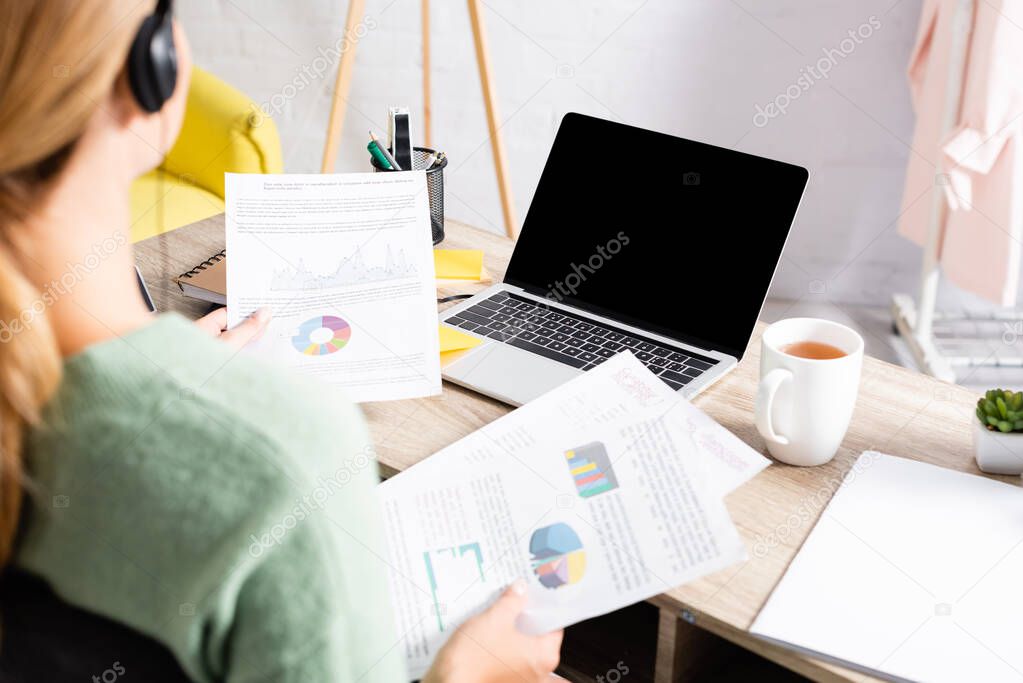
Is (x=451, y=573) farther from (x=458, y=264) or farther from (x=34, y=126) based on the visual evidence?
(x=458, y=264)

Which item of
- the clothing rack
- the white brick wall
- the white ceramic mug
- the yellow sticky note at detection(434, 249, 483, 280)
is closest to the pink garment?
the clothing rack

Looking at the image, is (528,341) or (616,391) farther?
(528,341)

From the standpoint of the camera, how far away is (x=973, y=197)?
84.2 inches

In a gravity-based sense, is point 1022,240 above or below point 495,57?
below

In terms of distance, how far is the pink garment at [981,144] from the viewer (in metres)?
1.99

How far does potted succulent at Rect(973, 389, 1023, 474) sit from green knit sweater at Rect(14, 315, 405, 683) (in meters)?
0.64

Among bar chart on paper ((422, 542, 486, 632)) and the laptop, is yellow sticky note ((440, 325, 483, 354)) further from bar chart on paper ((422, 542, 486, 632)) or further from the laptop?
bar chart on paper ((422, 542, 486, 632))

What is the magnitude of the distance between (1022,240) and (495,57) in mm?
1467

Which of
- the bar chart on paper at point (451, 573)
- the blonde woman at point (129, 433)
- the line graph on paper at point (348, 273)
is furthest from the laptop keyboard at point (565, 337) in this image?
the blonde woman at point (129, 433)

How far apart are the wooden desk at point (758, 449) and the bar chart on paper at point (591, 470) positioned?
0.11m

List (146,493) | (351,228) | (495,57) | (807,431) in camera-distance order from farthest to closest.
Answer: (495,57), (351,228), (807,431), (146,493)

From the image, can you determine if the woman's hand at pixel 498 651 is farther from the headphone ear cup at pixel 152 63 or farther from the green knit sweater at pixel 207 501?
the headphone ear cup at pixel 152 63

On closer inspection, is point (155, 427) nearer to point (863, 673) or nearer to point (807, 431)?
point (863, 673)

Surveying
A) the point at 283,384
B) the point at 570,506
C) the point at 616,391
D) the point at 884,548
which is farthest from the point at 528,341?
the point at 283,384
